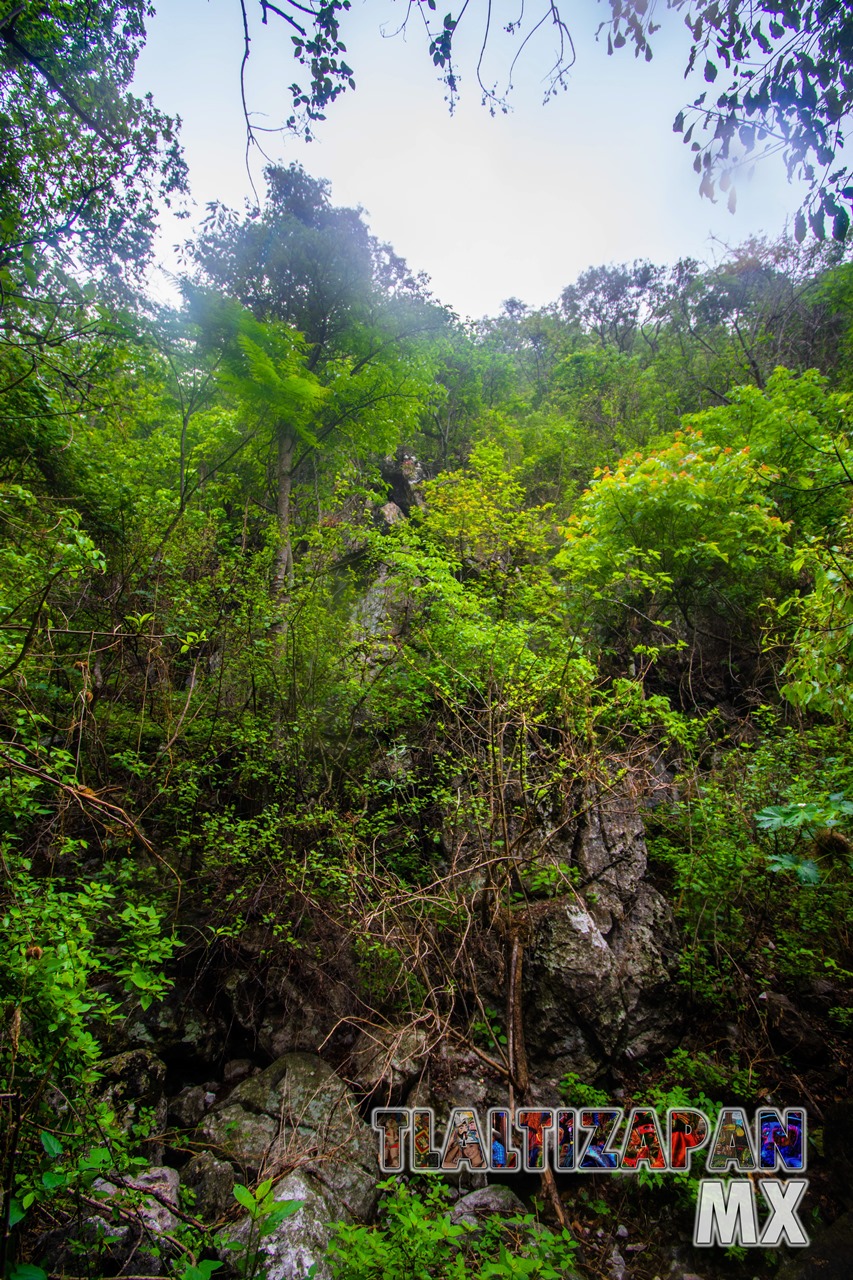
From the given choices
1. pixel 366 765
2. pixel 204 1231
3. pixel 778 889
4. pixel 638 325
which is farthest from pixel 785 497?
pixel 638 325

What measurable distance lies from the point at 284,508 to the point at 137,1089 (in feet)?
22.5

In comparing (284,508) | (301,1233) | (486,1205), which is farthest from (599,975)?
(284,508)

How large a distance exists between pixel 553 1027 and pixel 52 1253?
3.45m

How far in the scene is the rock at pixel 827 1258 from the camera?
311 cm

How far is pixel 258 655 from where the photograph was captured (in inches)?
214

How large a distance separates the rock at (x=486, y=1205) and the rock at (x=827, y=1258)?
1686 millimetres

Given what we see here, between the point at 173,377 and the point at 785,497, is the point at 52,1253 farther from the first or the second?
the point at 785,497

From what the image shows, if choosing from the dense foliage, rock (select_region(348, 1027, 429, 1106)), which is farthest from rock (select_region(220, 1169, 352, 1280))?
rock (select_region(348, 1027, 429, 1106))

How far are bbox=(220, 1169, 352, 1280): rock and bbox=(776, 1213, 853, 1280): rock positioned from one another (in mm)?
2817

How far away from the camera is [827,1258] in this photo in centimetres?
317

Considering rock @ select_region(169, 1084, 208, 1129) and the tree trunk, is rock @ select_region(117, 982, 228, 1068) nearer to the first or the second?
rock @ select_region(169, 1084, 208, 1129)

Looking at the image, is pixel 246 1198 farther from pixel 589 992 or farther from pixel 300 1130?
pixel 589 992

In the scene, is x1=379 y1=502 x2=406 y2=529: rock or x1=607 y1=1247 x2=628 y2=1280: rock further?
x1=379 y1=502 x2=406 y2=529: rock

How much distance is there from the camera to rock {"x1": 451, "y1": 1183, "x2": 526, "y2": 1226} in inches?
125
